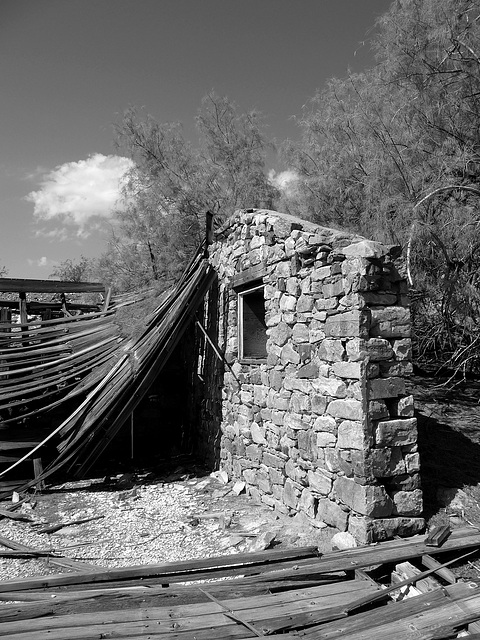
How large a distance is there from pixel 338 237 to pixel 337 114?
22.7 ft

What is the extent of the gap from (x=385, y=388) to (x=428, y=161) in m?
4.82

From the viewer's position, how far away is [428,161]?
7.64m

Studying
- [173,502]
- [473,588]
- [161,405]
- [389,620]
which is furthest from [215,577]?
[161,405]

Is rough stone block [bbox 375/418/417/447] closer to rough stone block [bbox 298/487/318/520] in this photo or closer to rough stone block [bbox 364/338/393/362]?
rough stone block [bbox 364/338/393/362]

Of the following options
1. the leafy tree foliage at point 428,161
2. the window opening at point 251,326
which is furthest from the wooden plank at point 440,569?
the leafy tree foliage at point 428,161

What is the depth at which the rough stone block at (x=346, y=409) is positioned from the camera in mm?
4020

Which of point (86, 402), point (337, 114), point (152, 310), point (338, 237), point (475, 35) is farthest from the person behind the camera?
point (337, 114)

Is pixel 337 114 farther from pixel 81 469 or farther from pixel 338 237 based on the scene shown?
pixel 81 469

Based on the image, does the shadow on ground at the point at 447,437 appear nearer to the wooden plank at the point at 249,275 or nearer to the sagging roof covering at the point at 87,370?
the wooden plank at the point at 249,275

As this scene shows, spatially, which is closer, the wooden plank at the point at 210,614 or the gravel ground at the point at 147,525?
the wooden plank at the point at 210,614

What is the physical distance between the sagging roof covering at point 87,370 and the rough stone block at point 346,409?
7.93 feet

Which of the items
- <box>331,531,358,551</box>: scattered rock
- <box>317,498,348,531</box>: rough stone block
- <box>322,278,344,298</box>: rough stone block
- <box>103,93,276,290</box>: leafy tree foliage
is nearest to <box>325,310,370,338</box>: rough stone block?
<box>322,278,344,298</box>: rough stone block

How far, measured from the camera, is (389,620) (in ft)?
9.68

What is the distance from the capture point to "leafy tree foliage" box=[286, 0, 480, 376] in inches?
263
